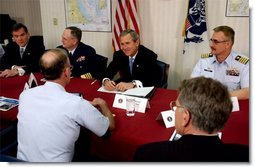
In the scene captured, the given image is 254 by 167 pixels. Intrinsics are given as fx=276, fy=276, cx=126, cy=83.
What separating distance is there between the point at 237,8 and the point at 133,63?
1498 millimetres

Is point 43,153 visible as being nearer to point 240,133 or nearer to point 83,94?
point 83,94

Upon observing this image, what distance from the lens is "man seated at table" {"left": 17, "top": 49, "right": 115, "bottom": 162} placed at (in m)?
1.46

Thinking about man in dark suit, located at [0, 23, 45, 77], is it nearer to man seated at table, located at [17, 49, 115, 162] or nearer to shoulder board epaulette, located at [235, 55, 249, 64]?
man seated at table, located at [17, 49, 115, 162]

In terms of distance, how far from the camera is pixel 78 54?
318 cm

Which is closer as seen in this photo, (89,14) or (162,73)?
(162,73)

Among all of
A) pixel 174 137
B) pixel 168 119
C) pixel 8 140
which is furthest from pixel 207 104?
pixel 8 140

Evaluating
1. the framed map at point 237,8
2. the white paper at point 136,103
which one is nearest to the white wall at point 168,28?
the framed map at point 237,8

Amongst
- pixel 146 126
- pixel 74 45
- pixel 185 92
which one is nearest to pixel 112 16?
pixel 74 45

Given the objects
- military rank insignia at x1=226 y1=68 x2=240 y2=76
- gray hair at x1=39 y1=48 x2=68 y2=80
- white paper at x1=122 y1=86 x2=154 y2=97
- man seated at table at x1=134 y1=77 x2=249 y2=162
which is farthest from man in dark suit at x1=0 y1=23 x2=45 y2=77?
man seated at table at x1=134 y1=77 x2=249 y2=162

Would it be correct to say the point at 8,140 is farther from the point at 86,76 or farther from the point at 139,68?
the point at 139,68

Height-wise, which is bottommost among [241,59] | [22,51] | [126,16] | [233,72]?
[233,72]

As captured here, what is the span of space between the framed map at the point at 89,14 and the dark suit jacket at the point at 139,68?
1.31 metres

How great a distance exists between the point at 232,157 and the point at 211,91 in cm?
27

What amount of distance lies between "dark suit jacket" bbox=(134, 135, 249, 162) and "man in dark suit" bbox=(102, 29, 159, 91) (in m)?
1.60
